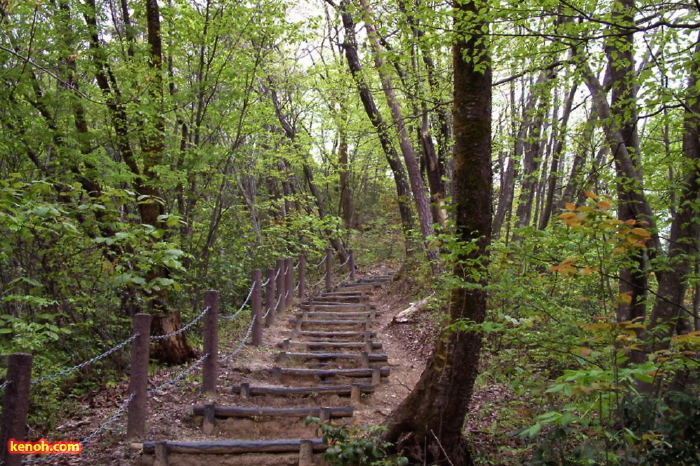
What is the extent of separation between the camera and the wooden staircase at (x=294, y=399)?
15.0 ft

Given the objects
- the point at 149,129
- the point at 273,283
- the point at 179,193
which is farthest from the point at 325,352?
the point at 149,129

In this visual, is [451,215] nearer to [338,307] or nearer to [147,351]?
[147,351]

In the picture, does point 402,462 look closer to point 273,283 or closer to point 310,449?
point 310,449

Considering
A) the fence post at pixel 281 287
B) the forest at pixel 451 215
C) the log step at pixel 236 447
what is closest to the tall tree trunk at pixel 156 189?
the forest at pixel 451 215

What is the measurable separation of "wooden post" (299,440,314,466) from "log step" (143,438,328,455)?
1.0 inches

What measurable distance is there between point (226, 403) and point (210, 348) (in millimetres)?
725

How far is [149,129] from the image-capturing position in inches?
273

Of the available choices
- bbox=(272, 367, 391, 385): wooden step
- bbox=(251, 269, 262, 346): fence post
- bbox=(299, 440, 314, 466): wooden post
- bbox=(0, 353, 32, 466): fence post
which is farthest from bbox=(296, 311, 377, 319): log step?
bbox=(0, 353, 32, 466): fence post

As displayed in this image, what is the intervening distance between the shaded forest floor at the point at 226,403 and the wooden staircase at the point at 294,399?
0.09 meters

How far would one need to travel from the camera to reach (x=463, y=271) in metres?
4.08

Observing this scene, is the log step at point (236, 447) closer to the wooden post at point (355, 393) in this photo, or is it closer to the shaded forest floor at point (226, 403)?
the shaded forest floor at point (226, 403)

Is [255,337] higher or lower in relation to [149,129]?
lower

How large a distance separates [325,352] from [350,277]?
8.00 meters


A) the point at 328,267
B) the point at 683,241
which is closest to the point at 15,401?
the point at 683,241
